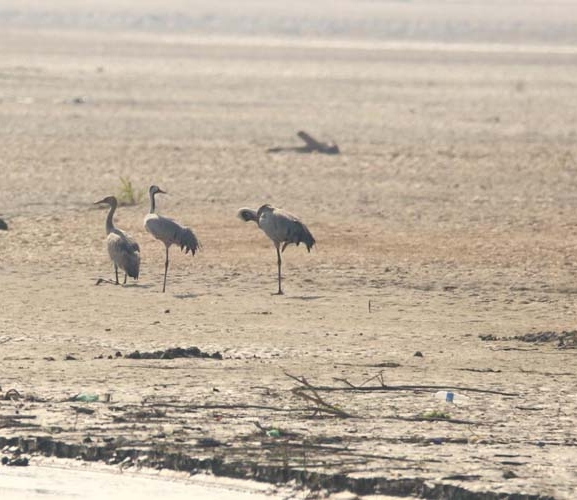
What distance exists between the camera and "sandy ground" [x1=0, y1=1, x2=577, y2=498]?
9.00m

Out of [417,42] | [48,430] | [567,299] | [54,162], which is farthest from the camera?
[417,42]

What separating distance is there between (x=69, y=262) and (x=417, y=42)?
57.2m

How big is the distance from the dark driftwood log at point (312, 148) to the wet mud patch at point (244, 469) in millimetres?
16323

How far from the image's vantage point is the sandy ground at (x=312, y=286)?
29.5 ft

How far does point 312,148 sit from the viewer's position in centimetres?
2516

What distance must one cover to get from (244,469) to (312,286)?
233 inches

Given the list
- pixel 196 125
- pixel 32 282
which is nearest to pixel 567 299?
pixel 32 282

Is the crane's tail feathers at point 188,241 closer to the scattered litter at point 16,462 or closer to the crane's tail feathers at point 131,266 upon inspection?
the crane's tail feathers at point 131,266

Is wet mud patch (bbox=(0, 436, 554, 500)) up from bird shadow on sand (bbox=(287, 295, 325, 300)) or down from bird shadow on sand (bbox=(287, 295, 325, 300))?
down

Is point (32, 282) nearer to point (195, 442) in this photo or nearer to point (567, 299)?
point (567, 299)

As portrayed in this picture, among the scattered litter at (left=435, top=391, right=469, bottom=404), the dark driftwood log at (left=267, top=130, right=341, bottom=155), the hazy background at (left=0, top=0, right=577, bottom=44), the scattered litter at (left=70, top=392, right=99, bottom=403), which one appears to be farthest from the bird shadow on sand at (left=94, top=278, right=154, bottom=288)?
the hazy background at (left=0, top=0, right=577, bottom=44)

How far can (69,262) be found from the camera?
15.2 m

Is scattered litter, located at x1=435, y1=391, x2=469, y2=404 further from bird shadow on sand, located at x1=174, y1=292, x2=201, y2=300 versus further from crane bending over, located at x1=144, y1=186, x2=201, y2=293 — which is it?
crane bending over, located at x1=144, y1=186, x2=201, y2=293

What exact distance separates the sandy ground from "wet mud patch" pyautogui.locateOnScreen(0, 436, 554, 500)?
8 cm
